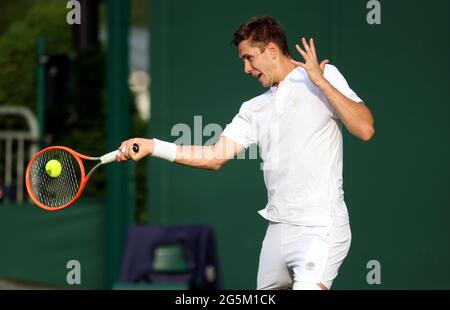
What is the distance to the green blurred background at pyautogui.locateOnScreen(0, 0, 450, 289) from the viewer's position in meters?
7.09

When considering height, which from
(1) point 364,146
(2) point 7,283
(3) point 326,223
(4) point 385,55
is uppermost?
(4) point 385,55

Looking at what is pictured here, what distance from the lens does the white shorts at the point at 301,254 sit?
15.5ft

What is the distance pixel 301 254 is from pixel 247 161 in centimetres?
262

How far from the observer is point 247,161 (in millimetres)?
7352

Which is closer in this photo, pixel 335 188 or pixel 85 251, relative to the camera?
pixel 335 188

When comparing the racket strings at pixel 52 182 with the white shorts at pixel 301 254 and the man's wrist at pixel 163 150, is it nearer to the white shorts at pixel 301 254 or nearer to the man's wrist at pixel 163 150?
the man's wrist at pixel 163 150

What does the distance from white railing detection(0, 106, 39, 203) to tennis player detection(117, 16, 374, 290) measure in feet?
13.6

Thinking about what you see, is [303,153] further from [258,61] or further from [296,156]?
[258,61]

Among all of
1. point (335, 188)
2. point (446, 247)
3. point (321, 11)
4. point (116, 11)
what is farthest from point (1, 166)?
point (335, 188)

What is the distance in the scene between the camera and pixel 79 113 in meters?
9.24

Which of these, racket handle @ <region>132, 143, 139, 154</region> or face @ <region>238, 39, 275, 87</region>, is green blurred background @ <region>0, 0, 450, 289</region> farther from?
racket handle @ <region>132, 143, 139, 154</region>
